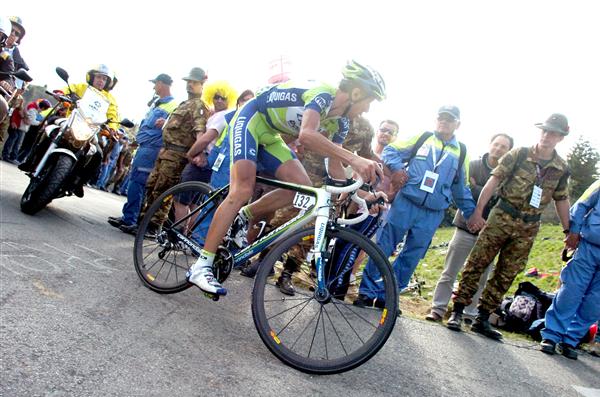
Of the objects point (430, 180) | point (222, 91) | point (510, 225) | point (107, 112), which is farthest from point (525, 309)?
point (107, 112)

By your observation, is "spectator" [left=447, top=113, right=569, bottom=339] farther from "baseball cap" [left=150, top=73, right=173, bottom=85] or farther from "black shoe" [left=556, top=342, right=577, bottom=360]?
"baseball cap" [left=150, top=73, right=173, bottom=85]

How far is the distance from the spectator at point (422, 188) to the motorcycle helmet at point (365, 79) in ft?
6.79

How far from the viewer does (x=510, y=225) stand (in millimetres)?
5379

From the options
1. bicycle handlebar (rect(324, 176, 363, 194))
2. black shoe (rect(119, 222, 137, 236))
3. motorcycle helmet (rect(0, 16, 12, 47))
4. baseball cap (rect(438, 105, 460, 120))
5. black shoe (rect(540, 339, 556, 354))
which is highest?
baseball cap (rect(438, 105, 460, 120))

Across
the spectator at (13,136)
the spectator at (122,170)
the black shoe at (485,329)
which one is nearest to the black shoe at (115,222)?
the black shoe at (485,329)

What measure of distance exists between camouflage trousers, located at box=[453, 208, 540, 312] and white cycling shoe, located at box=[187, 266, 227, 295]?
3.13 m

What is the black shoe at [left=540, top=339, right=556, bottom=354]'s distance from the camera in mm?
5023

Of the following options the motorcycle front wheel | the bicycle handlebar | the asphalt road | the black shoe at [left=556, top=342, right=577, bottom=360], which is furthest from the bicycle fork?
the motorcycle front wheel

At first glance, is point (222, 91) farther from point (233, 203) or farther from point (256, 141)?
point (233, 203)

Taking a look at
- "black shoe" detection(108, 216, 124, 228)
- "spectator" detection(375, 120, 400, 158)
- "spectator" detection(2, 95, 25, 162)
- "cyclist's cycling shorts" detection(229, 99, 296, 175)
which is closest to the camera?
"cyclist's cycling shorts" detection(229, 99, 296, 175)

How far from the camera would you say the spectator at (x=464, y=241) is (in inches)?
228

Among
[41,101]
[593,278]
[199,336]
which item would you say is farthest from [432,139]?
[41,101]

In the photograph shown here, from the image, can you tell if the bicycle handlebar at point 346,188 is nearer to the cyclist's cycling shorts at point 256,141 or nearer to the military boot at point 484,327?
the cyclist's cycling shorts at point 256,141

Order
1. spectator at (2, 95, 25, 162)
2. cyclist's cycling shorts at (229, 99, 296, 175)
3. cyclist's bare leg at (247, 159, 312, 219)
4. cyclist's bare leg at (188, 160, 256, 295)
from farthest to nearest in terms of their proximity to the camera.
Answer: spectator at (2, 95, 25, 162), cyclist's bare leg at (247, 159, 312, 219), cyclist's cycling shorts at (229, 99, 296, 175), cyclist's bare leg at (188, 160, 256, 295)
